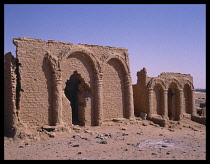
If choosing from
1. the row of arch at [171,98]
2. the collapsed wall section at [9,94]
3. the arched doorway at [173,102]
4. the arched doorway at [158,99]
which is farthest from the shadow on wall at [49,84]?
the arched doorway at [173,102]

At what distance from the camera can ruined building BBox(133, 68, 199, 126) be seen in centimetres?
1639

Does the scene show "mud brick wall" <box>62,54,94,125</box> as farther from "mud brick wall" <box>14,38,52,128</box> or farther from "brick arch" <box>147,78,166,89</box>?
"brick arch" <box>147,78,166,89</box>

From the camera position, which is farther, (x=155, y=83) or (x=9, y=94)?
(x=155, y=83)

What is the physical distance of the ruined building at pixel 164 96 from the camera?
16.4m

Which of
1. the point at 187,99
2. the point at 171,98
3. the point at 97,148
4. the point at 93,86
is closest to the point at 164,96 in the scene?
the point at 171,98

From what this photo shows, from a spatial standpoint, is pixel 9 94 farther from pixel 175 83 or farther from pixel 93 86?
pixel 175 83

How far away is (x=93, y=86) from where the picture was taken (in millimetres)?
13383

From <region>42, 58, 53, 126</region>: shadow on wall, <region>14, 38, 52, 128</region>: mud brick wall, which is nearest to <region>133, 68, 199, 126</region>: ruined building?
<region>42, 58, 53, 126</region>: shadow on wall

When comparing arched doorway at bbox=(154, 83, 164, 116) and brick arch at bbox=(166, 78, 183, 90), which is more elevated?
brick arch at bbox=(166, 78, 183, 90)

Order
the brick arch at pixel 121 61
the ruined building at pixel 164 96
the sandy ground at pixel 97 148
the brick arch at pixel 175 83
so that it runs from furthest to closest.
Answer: the brick arch at pixel 175 83 < the ruined building at pixel 164 96 < the brick arch at pixel 121 61 < the sandy ground at pixel 97 148

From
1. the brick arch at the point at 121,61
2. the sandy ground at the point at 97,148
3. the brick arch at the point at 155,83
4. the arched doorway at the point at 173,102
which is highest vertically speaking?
the brick arch at the point at 121,61

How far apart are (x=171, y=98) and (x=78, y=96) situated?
9859 mm

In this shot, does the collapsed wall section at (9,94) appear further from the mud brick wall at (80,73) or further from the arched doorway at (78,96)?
the arched doorway at (78,96)
